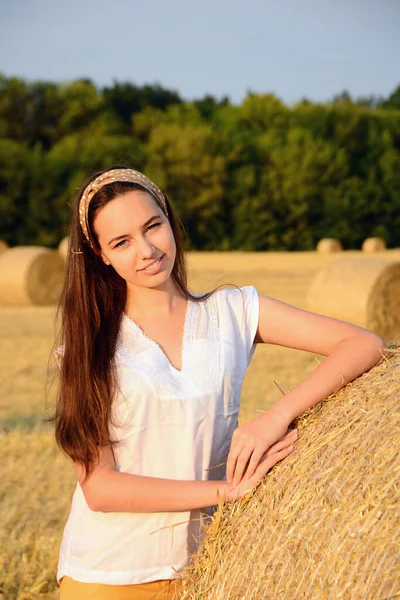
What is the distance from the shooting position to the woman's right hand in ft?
6.91

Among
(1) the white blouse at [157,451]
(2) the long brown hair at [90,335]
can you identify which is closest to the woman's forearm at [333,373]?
(1) the white blouse at [157,451]

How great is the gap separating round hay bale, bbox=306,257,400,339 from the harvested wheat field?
61 centimetres

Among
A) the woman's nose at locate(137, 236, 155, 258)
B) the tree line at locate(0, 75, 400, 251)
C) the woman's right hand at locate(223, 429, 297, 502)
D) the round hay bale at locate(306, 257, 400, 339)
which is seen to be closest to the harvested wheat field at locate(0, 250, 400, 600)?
the woman's right hand at locate(223, 429, 297, 502)

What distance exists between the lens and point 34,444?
5.31 metres

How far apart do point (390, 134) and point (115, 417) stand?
31.7 m

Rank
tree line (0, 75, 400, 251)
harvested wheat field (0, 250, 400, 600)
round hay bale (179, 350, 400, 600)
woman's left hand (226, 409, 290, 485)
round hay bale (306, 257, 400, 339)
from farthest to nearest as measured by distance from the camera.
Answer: tree line (0, 75, 400, 251), round hay bale (306, 257, 400, 339), harvested wheat field (0, 250, 400, 600), woman's left hand (226, 409, 290, 485), round hay bale (179, 350, 400, 600)

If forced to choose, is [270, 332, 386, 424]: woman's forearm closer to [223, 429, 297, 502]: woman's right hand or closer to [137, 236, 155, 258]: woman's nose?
[223, 429, 297, 502]: woman's right hand

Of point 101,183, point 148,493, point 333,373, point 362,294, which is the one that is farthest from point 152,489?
point 362,294

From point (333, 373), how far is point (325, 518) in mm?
401

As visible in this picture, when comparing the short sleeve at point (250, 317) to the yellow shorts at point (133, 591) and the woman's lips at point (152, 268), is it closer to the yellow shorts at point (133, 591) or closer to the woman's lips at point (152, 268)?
the woman's lips at point (152, 268)

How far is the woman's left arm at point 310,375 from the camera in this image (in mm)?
2102

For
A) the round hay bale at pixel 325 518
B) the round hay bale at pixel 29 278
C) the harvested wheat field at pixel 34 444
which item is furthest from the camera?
the round hay bale at pixel 29 278

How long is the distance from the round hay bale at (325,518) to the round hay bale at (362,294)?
6724 millimetres

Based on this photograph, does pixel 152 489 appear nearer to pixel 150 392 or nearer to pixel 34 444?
pixel 150 392
